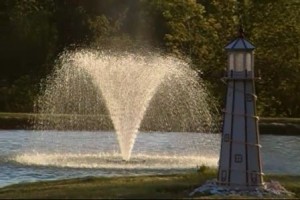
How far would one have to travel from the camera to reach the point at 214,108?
32125 mm

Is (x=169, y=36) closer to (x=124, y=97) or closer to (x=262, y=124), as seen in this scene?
(x=262, y=124)

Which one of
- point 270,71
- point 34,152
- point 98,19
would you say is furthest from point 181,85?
point 98,19

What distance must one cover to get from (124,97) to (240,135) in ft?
35.3

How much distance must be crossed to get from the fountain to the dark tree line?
4.66ft

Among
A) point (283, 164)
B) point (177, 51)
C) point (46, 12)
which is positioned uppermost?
point (46, 12)

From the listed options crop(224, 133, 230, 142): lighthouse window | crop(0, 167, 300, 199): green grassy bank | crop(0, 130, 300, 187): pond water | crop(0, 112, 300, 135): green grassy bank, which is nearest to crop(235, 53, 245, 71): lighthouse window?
crop(224, 133, 230, 142): lighthouse window

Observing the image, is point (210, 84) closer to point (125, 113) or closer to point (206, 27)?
point (206, 27)

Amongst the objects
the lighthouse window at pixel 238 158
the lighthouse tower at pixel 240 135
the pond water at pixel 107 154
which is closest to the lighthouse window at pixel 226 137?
the lighthouse tower at pixel 240 135

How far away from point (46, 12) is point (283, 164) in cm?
2531

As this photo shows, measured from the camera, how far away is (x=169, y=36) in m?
A: 36.4

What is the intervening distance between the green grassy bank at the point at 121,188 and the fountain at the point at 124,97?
20.4 feet

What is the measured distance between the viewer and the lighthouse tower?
1148 cm

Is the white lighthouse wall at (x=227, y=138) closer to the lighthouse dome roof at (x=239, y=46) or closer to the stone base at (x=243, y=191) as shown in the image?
the stone base at (x=243, y=191)

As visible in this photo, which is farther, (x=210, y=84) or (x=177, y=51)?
(x=177, y=51)
